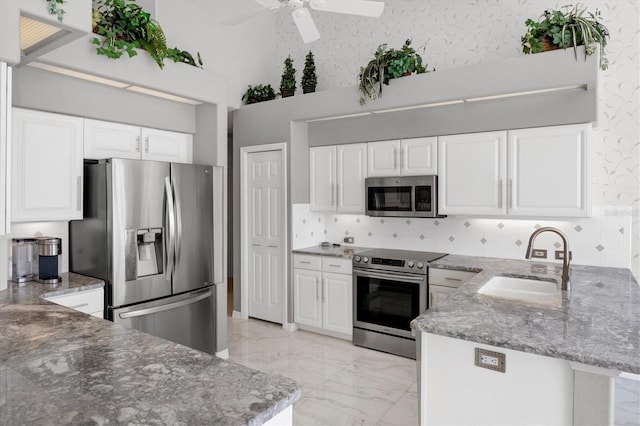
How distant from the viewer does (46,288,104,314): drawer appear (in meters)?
2.63

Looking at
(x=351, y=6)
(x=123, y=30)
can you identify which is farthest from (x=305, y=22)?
(x=123, y=30)

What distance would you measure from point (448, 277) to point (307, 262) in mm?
1535

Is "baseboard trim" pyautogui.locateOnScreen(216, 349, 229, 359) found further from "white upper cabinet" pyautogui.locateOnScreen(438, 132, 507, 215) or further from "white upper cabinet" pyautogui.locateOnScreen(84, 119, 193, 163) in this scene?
"white upper cabinet" pyautogui.locateOnScreen(438, 132, 507, 215)

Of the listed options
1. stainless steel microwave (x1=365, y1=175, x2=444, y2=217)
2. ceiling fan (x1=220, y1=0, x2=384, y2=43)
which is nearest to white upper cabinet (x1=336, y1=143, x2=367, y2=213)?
stainless steel microwave (x1=365, y1=175, x2=444, y2=217)

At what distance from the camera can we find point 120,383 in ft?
3.83

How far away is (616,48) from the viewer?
134 inches

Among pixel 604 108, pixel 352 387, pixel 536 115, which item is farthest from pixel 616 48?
pixel 352 387

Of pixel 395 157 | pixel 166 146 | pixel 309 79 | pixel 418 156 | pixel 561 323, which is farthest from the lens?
pixel 309 79

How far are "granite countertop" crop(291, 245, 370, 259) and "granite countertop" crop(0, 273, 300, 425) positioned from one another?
2721 mm

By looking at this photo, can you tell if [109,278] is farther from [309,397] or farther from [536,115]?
[536,115]

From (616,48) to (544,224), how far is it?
5.23ft

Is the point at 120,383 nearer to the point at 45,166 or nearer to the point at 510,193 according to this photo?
the point at 45,166

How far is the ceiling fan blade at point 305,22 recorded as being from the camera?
2.86 m

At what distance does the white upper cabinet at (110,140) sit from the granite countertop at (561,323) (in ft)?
9.19
